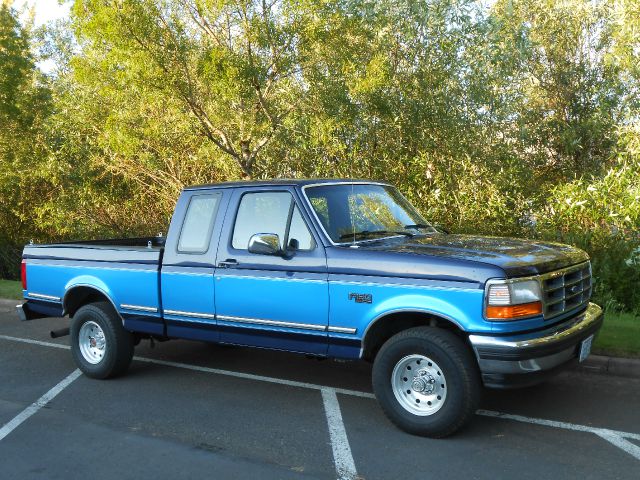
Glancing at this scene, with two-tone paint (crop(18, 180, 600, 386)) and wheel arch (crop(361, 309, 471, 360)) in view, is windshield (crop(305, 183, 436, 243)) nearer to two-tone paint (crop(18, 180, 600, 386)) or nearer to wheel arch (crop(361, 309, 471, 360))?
two-tone paint (crop(18, 180, 600, 386))

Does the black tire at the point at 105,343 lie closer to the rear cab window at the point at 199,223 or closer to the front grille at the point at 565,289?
the rear cab window at the point at 199,223

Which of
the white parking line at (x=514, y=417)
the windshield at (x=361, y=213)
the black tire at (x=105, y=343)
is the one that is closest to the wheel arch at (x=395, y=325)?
the windshield at (x=361, y=213)

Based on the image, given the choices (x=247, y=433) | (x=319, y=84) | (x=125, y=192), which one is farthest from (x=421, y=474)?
(x=125, y=192)

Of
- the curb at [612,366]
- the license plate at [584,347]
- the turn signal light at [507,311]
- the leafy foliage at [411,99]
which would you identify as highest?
the leafy foliage at [411,99]

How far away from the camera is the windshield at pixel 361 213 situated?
574 cm

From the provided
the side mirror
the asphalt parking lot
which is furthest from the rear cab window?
the asphalt parking lot

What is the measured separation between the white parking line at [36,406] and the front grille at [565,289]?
4289 millimetres

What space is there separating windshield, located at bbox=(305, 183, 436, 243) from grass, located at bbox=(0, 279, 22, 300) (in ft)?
27.6

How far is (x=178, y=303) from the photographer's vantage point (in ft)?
20.9

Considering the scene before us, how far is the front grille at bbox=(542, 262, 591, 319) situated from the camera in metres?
4.99

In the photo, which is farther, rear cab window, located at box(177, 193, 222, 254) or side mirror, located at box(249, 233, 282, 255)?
rear cab window, located at box(177, 193, 222, 254)

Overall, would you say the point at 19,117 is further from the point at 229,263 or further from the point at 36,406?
the point at 229,263

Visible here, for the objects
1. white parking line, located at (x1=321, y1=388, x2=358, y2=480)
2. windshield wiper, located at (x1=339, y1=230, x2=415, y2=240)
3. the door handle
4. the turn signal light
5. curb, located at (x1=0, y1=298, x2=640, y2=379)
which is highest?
windshield wiper, located at (x1=339, y1=230, x2=415, y2=240)

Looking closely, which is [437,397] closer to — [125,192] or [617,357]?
[617,357]
